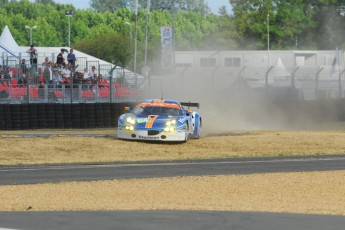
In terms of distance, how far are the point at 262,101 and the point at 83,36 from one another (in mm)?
87807

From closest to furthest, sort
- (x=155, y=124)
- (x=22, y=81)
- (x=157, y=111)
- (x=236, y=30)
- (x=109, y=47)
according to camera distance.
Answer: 1. (x=155, y=124)
2. (x=157, y=111)
3. (x=22, y=81)
4. (x=109, y=47)
5. (x=236, y=30)

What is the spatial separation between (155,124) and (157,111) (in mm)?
1052

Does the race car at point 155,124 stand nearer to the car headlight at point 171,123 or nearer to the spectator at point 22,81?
the car headlight at point 171,123

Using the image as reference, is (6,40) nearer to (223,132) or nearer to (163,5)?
(223,132)

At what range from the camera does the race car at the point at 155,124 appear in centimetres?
2864

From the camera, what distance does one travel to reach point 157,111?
2970cm

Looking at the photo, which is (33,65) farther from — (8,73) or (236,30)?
(236,30)

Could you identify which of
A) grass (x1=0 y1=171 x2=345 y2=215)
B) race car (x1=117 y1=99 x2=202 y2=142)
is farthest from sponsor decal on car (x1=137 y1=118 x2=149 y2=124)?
grass (x1=0 y1=171 x2=345 y2=215)

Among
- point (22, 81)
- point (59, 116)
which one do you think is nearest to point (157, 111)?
point (59, 116)

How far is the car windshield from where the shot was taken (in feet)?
97.0

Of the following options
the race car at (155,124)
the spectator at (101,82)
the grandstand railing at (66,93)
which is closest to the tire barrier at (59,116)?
the grandstand railing at (66,93)

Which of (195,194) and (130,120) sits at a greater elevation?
(130,120)

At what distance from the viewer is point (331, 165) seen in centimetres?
2355

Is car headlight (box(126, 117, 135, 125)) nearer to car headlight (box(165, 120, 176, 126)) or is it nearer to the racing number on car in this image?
the racing number on car
